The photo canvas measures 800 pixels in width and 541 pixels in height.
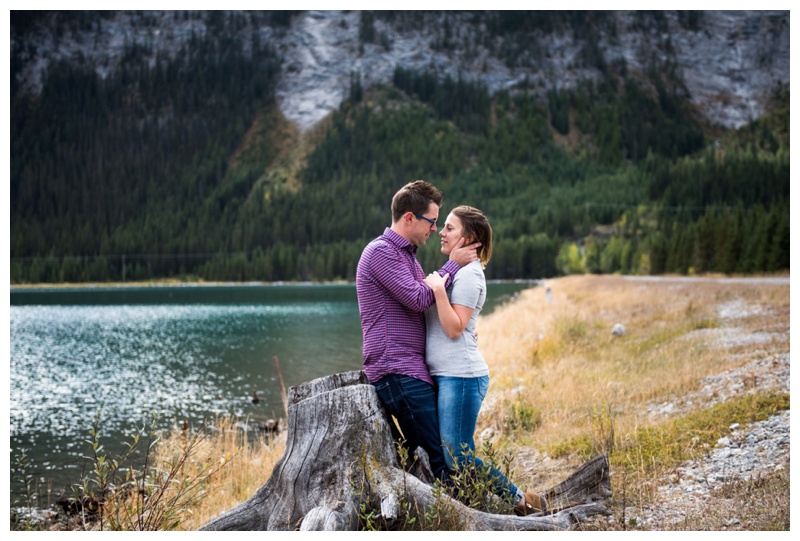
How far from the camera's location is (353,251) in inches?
6614

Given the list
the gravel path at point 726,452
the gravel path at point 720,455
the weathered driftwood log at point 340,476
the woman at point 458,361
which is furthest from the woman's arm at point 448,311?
the gravel path at point 726,452

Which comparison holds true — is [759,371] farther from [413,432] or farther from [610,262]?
[610,262]

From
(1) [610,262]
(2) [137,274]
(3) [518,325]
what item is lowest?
(2) [137,274]

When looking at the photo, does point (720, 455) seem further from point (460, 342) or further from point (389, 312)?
point (389, 312)

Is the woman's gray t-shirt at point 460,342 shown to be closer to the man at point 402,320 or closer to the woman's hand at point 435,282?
the man at point 402,320

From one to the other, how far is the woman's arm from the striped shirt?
62 millimetres

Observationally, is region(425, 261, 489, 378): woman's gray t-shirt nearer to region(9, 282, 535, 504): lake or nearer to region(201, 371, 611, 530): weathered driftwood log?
region(201, 371, 611, 530): weathered driftwood log

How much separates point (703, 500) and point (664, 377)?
6.07m

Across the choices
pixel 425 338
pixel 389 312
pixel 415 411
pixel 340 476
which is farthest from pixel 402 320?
pixel 340 476
